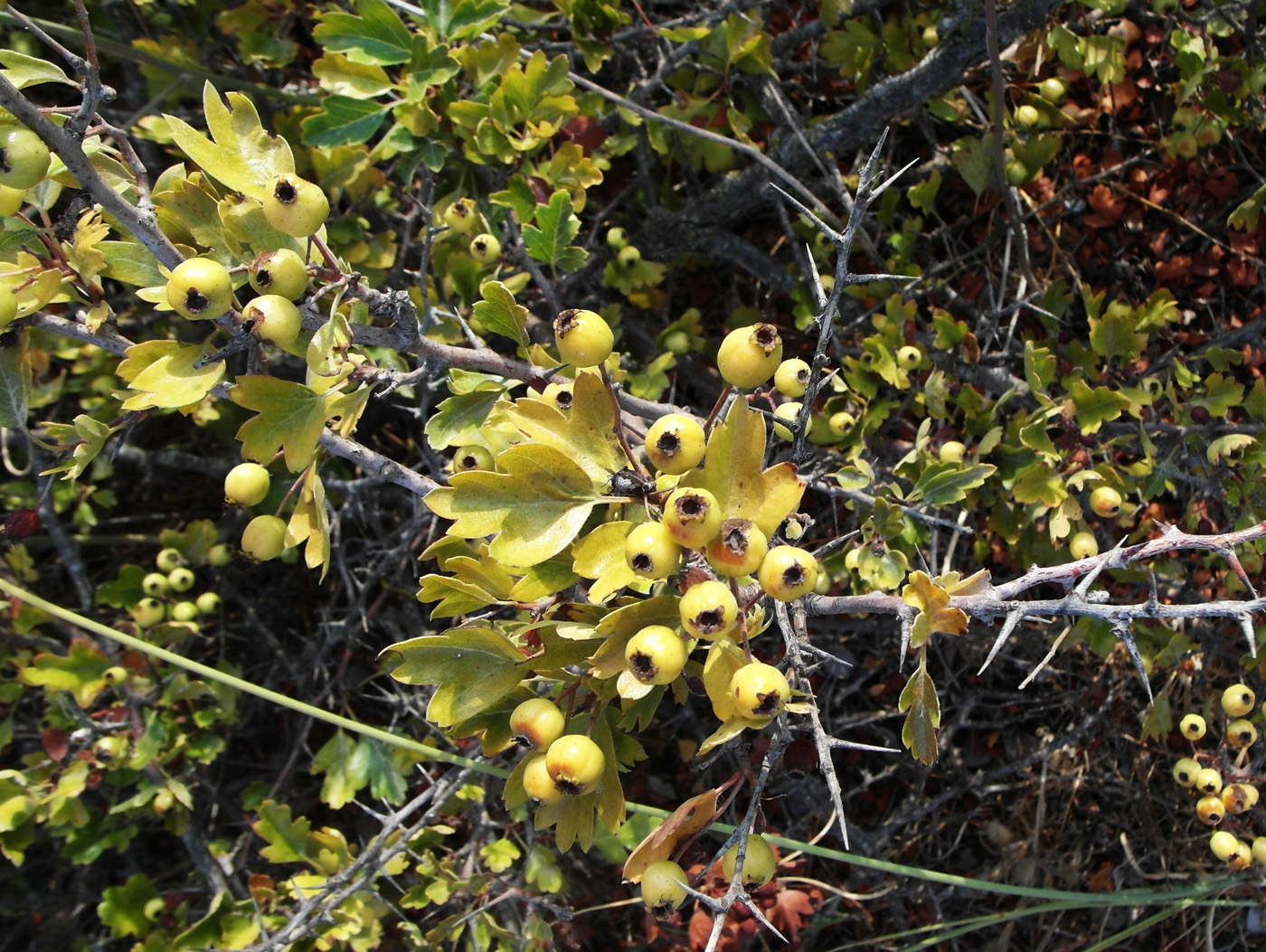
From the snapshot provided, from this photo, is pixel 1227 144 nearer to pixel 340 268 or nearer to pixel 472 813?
pixel 340 268

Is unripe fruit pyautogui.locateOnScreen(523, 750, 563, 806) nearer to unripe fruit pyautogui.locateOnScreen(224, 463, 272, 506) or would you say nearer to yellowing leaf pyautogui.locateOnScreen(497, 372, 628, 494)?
yellowing leaf pyautogui.locateOnScreen(497, 372, 628, 494)

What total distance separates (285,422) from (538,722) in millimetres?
744

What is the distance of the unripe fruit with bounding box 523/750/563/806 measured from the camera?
1.55 metres

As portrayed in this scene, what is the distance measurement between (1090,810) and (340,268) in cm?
287

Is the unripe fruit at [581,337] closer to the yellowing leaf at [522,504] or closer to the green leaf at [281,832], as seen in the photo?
the yellowing leaf at [522,504]

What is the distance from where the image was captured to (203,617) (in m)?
3.31

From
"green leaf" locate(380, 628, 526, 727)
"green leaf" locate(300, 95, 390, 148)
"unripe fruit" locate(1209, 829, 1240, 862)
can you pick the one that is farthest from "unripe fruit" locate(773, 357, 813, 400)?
"unripe fruit" locate(1209, 829, 1240, 862)

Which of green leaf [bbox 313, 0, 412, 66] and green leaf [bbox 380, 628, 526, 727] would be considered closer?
green leaf [bbox 380, 628, 526, 727]

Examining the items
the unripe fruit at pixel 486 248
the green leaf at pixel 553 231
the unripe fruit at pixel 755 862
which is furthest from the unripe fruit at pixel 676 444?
the unripe fruit at pixel 486 248

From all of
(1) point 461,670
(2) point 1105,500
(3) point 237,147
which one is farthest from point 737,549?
(2) point 1105,500

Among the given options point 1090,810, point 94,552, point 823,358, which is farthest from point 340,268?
point 1090,810

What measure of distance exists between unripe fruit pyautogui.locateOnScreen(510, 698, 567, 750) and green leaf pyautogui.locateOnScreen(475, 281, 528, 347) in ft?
2.81

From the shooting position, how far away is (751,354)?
1.58m

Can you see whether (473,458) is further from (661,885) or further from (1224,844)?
(1224,844)
